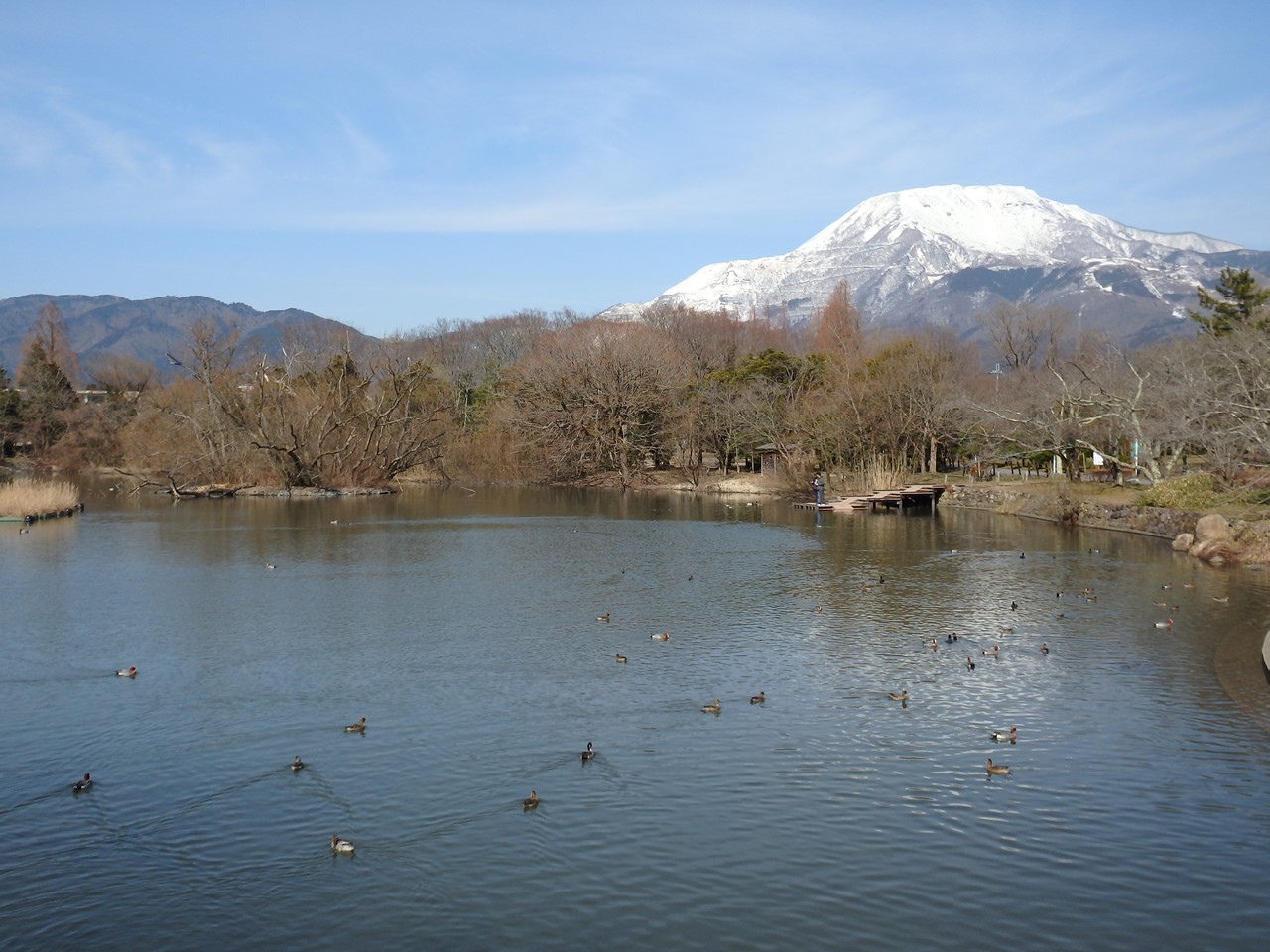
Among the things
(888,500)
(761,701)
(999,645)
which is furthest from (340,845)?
(888,500)

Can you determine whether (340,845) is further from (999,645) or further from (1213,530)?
(1213,530)

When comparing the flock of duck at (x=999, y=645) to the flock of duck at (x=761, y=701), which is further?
the flock of duck at (x=999, y=645)

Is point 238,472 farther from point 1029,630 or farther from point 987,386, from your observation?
point 1029,630

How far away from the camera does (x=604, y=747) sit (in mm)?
15125

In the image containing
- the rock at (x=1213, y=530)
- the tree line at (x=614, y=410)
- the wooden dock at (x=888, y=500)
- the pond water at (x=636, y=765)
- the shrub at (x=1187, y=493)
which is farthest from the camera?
the tree line at (x=614, y=410)

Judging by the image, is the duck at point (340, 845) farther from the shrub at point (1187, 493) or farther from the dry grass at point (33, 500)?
the dry grass at point (33, 500)

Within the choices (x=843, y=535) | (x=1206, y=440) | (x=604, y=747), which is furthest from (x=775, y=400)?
(x=604, y=747)

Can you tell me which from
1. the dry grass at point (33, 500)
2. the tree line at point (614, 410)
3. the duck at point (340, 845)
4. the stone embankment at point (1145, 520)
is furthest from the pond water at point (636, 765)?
the tree line at point (614, 410)

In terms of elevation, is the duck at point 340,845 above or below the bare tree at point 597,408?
below

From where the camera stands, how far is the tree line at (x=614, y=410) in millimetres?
56188

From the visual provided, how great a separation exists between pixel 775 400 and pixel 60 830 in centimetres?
6166

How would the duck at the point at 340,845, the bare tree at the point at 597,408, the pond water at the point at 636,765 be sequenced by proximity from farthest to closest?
the bare tree at the point at 597,408, the duck at the point at 340,845, the pond water at the point at 636,765

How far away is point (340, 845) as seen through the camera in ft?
37.7

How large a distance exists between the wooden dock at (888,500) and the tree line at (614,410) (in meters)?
3.98
